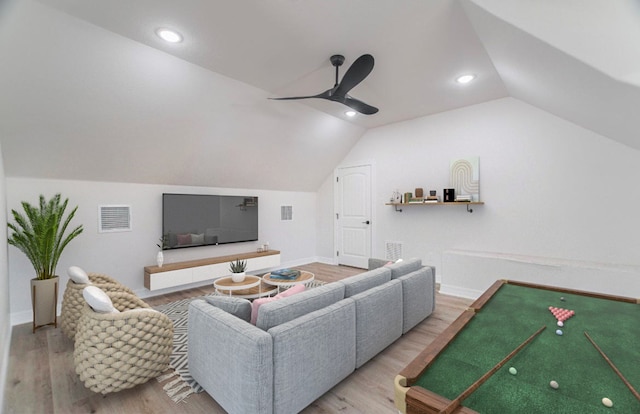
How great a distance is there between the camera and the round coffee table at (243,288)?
3.38 metres


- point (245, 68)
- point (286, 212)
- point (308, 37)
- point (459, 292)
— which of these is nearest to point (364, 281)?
point (308, 37)

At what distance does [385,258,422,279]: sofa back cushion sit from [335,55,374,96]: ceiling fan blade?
188 cm

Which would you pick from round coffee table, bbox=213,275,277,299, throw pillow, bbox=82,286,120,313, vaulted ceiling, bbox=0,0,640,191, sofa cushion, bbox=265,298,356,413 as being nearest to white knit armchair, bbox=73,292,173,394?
throw pillow, bbox=82,286,120,313

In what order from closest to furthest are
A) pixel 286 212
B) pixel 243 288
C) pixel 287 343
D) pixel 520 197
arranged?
pixel 287 343 → pixel 243 288 → pixel 520 197 → pixel 286 212

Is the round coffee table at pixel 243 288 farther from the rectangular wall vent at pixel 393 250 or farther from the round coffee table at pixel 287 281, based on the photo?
the rectangular wall vent at pixel 393 250

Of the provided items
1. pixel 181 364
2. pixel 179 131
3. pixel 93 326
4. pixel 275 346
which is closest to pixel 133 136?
pixel 179 131

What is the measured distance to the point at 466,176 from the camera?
4520mm

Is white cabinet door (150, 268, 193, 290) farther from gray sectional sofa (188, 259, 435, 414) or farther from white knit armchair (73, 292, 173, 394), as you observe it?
gray sectional sofa (188, 259, 435, 414)

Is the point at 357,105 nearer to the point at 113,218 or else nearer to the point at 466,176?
the point at 466,176

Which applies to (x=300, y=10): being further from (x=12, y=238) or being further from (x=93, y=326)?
(x=12, y=238)

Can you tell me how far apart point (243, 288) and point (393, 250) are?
3.08 metres

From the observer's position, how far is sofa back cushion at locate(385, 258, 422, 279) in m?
2.94

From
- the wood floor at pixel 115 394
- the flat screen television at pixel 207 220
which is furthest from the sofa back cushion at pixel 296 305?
the flat screen television at pixel 207 220

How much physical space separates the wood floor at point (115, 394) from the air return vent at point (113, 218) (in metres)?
1.46
